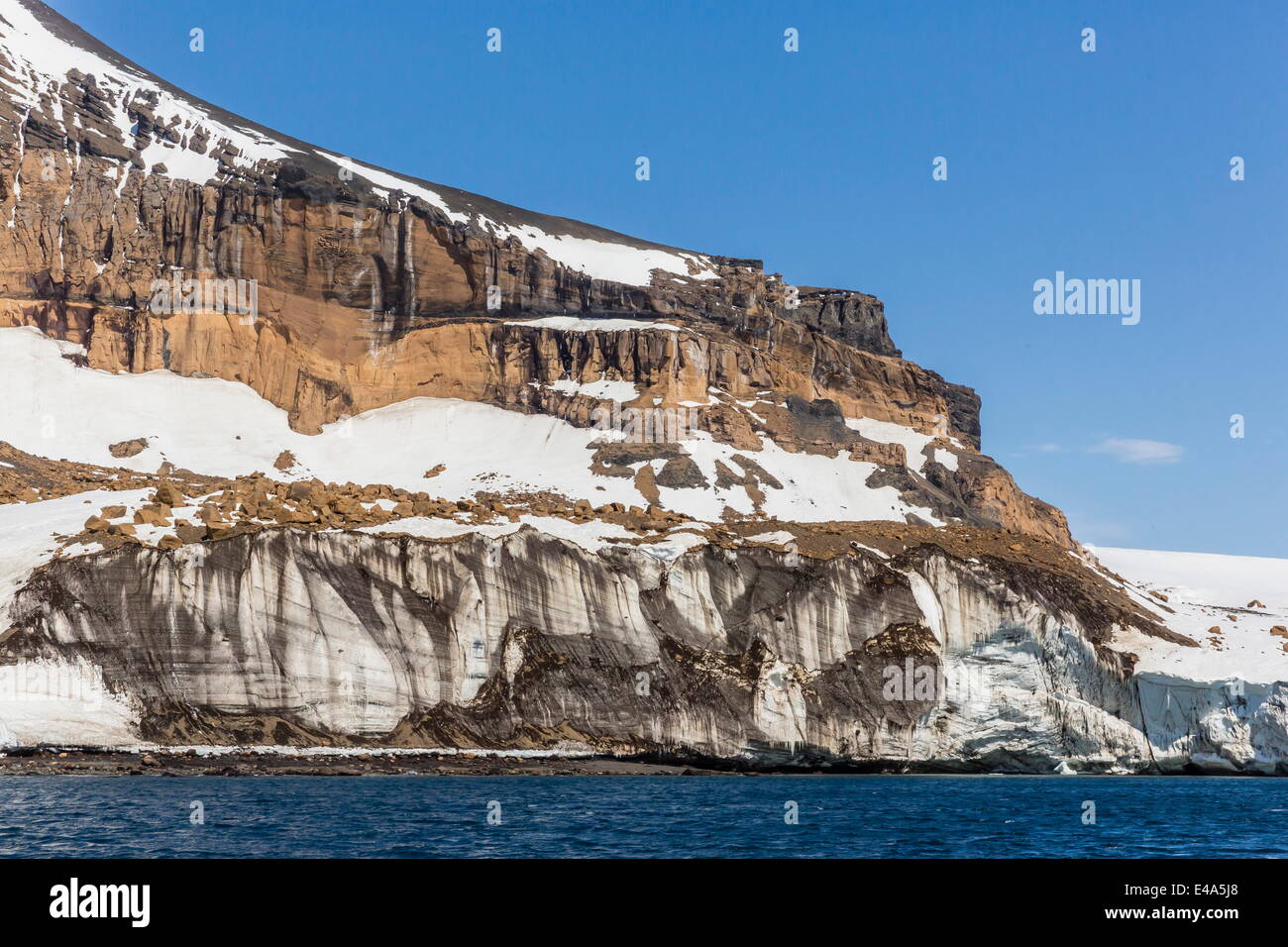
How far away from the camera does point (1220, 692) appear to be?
64.6m

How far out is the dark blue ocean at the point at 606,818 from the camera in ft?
100

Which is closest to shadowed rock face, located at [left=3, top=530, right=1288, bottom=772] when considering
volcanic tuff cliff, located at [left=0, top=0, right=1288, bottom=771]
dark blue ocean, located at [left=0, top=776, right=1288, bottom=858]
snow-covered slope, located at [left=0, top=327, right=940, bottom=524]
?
volcanic tuff cliff, located at [left=0, top=0, right=1288, bottom=771]

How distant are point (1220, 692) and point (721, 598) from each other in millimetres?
24359

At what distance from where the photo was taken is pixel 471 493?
80.0 meters

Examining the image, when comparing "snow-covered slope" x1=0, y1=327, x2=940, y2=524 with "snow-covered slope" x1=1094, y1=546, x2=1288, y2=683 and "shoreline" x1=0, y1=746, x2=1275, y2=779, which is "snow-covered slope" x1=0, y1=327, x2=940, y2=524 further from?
"shoreline" x1=0, y1=746, x2=1275, y2=779

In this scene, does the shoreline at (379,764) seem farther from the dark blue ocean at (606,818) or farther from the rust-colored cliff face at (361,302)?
the rust-colored cliff face at (361,302)

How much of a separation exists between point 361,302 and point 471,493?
95.3 feet

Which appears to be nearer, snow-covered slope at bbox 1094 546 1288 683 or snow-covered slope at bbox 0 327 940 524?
snow-covered slope at bbox 1094 546 1288 683

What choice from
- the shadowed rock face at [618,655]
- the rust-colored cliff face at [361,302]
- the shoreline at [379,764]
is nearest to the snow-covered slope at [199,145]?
the rust-colored cliff face at [361,302]

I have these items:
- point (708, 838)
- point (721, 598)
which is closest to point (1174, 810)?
point (708, 838)

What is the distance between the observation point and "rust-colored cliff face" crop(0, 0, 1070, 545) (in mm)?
94250

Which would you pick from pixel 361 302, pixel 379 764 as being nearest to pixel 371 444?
pixel 361 302

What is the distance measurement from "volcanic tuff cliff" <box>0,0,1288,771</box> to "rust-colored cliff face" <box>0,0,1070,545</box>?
11.3 inches

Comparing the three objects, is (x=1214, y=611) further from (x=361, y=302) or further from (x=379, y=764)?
(x=361, y=302)
